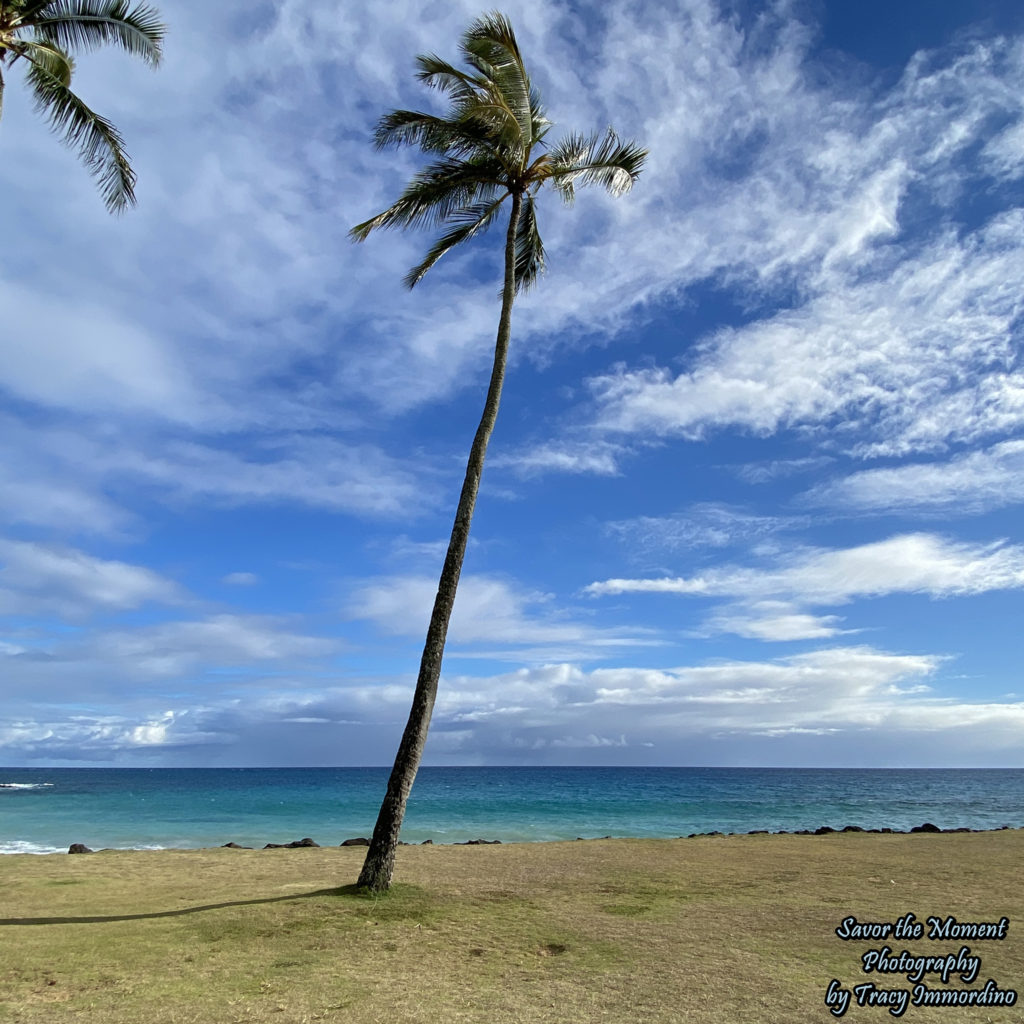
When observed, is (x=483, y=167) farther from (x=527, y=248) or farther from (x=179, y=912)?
(x=179, y=912)

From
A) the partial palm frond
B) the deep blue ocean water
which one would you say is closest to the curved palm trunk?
the partial palm frond

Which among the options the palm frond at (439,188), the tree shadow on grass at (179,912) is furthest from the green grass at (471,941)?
the palm frond at (439,188)

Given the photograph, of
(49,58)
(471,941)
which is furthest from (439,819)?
(49,58)

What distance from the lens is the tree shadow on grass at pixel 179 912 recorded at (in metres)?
9.30

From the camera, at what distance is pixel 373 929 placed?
8773mm

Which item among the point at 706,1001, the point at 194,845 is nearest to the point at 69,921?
the point at 706,1001

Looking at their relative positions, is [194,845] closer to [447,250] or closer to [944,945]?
[447,250]

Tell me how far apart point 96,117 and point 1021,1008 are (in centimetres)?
1493

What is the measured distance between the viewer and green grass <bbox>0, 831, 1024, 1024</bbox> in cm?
622

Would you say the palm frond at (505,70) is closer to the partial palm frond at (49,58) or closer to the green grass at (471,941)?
the partial palm frond at (49,58)

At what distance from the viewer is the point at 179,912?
9.78 metres

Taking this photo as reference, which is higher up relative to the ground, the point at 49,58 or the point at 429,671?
the point at 49,58

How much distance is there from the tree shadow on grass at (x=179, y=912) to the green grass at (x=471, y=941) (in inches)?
2.2

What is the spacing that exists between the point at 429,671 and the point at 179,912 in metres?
4.46
